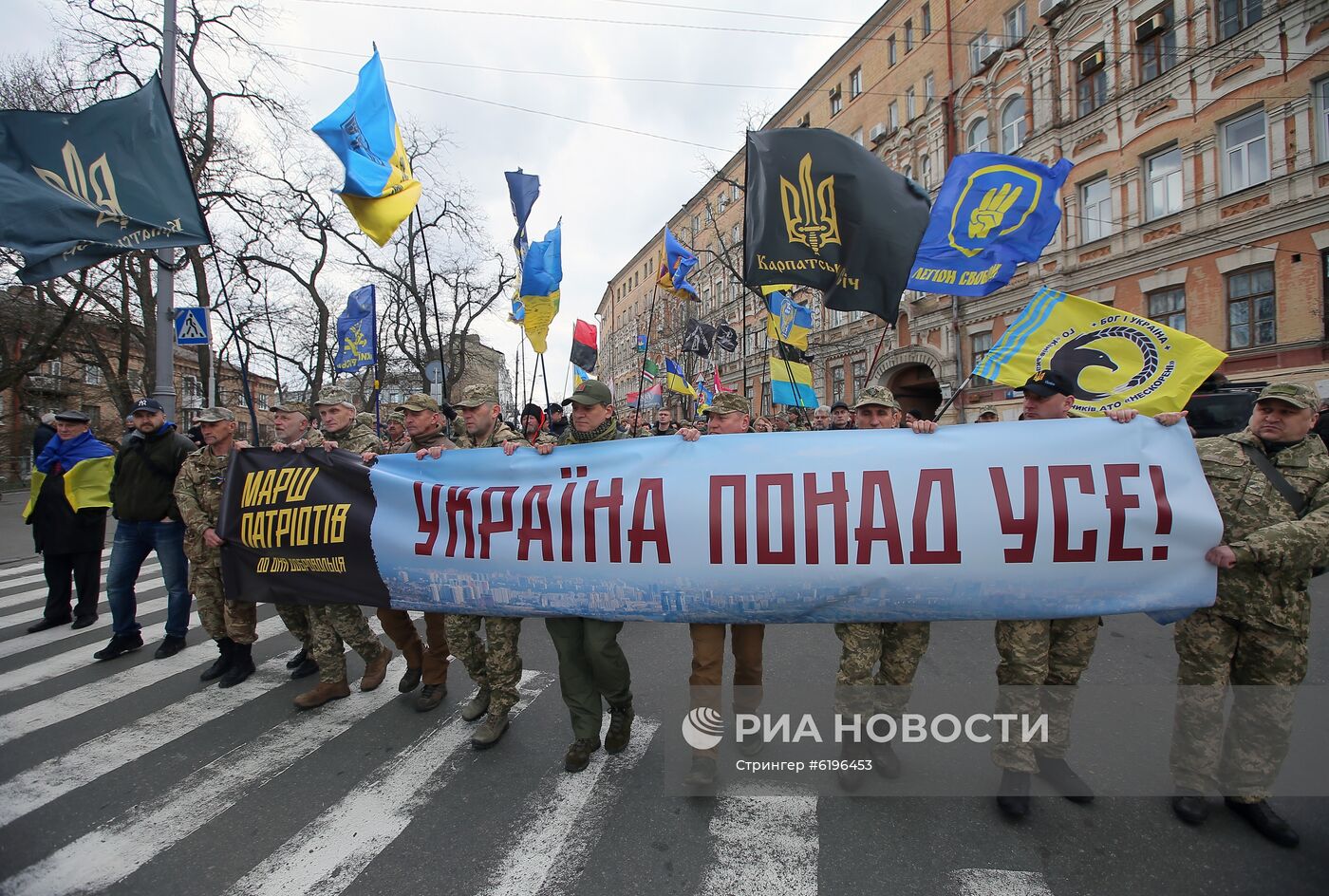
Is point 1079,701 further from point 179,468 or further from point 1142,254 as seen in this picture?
point 1142,254

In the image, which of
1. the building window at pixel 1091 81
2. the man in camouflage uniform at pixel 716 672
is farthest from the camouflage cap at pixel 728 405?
the building window at pixel 1091 81

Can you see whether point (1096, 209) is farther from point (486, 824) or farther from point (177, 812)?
point (177, 812)

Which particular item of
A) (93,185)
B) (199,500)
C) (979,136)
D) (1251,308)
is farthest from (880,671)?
(979,136)

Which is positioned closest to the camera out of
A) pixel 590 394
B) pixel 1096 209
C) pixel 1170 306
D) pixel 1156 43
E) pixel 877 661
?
pixel 877 661

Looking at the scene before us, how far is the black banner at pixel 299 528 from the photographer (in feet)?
12.3

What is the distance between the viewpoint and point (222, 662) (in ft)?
14.6

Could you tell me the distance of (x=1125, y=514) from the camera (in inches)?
109

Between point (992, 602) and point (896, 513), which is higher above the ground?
point (896, 513)

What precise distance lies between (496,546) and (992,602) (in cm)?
256

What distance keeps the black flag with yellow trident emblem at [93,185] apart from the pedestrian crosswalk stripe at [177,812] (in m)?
3.59

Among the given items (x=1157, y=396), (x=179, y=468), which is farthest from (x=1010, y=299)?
(x=179, y=468)

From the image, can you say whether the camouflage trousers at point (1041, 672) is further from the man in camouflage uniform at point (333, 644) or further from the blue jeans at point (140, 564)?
the blue jeans at point (140, 564)

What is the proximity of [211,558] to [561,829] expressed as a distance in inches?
134

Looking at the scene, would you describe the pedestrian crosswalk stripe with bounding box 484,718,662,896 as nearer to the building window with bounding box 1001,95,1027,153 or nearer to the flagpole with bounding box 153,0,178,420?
the flagpole with bounding box 153,0,178,420
